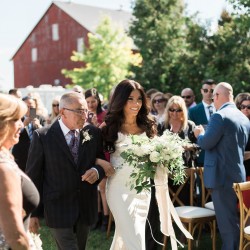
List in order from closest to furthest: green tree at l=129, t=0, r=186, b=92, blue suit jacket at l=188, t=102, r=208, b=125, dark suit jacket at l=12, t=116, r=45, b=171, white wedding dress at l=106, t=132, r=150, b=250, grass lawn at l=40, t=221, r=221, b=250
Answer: white wedding dress at l=106, t=132, r=150, b=250 < grass lawn at l=40, t=221, r=221, b=250 < dark suit jacket at l=12, t=116, r=45, b=171 < blue suit jacket at l=188, t=102, r=208, b=125 < green tree at l=129, t=0, r=186, b=92

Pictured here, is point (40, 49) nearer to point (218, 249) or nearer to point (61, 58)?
point (61, 58)

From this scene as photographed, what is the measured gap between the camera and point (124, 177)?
5293 mm

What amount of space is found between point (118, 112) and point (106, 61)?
35.5 meters

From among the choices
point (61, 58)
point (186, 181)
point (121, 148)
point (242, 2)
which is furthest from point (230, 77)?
point (61, 58)

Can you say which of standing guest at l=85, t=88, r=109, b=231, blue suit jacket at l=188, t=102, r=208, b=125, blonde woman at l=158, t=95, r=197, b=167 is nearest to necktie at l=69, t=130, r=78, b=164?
blonde woman at l=158, t=95, r=197, b=167

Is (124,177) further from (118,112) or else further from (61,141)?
(61,141)

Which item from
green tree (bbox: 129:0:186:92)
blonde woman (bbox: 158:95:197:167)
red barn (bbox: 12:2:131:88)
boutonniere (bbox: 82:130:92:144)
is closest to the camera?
boutonniere (bbox: 82:130:92:144)

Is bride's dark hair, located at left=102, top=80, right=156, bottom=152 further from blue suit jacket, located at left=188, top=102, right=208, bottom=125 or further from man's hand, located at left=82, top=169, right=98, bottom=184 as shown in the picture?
blue suit jacket, located at left=188, top=102, right=208, bottom=125

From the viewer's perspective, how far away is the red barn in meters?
53.8

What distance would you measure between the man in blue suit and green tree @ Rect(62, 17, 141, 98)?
34.3 meters

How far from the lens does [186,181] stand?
22.3 feet

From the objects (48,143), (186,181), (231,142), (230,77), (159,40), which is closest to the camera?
(48,143)

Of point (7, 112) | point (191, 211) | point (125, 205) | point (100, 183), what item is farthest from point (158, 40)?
point (7, 112)

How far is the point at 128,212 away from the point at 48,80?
52593 mm
